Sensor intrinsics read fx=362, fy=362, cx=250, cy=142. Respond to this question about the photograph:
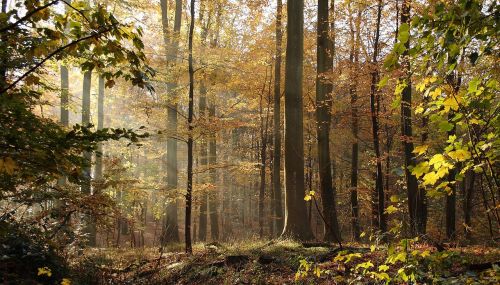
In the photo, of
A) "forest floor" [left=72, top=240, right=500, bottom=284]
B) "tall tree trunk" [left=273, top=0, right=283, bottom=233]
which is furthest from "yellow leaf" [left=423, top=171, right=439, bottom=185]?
"tall tree trunk" [left=273, top=0, right=283, bottom=233]

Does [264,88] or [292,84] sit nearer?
[292,84]

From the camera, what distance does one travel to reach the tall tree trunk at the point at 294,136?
10.2m

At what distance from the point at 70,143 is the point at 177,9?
16042 mm

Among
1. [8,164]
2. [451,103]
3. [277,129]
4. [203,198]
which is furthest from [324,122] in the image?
[8,164]

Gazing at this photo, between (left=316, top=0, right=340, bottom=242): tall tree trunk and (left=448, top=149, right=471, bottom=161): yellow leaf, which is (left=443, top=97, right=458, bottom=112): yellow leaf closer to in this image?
(left=448, top=149, right=471, bottom=161): yellow leaf

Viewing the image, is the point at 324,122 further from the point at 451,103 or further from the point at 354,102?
the point at 451,103

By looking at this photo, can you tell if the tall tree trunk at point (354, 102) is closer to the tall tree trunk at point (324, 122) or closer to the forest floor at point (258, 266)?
the tall tree trunk at point (324, 122)

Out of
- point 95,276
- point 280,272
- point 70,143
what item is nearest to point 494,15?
point 70,143

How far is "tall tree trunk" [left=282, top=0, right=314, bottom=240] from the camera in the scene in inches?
401

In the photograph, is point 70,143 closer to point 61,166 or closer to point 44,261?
point 61,166

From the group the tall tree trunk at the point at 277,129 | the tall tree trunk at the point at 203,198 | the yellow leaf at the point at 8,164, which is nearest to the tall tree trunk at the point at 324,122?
the tall tree trunk at the point at 277,129

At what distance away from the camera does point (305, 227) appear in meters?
10.2

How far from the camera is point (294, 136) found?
10484 mm

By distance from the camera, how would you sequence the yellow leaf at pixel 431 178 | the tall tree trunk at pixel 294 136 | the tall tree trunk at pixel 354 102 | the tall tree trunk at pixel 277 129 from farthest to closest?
the tall tree trunk at pixel 277 129, the tall tree trunk at pixel 354 102, the tall tree trunk at pixel 294 136, the yellow leaf at pixel 431 178
